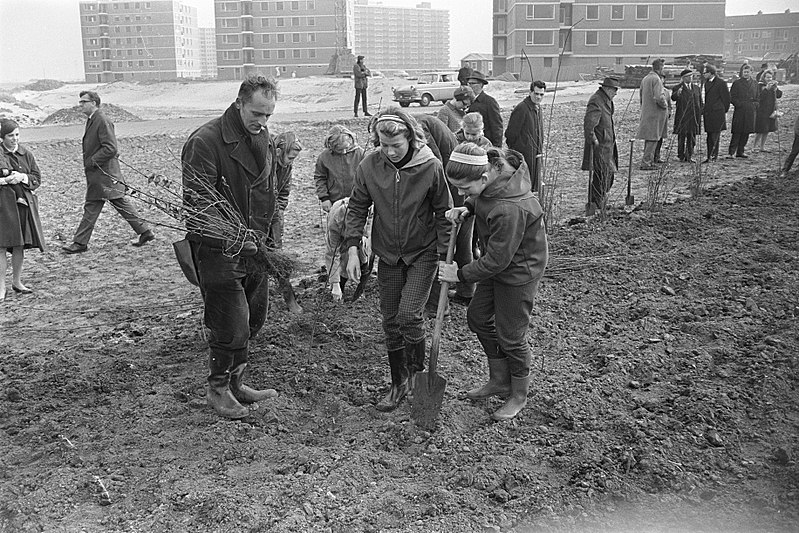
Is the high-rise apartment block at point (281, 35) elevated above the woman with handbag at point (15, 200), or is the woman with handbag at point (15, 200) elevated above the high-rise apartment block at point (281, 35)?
the high-rise apartment block at point (281, 35)

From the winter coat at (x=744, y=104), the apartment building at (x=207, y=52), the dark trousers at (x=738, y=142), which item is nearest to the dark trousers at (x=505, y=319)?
the winter coat at (x=744, y=104)

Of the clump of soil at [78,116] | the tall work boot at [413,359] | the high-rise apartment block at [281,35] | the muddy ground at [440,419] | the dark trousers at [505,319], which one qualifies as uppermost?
the high-rise apartment block at [281,35]

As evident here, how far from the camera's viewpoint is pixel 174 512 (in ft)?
10.3

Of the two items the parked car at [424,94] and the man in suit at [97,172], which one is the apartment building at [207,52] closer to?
the parked car at [424,94]

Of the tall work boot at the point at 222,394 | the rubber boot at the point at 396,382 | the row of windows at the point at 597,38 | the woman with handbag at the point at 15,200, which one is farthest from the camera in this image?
the row of windows at the point at 597,38

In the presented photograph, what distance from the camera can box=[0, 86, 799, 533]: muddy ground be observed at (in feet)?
10.3

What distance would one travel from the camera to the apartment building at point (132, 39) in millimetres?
81438

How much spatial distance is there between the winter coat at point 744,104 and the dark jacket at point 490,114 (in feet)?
22.8

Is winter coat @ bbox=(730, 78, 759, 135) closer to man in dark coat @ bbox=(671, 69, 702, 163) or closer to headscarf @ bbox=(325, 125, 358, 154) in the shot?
man in dark coat @ bbox=(671, 69, 702, 163)

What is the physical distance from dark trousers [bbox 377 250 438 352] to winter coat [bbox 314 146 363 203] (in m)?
2.08

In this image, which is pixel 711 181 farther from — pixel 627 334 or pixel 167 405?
pixel 167 405

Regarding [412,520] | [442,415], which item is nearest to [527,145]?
[442,415]

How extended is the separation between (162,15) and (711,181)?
3171 inches

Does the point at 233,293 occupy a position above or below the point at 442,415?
above
